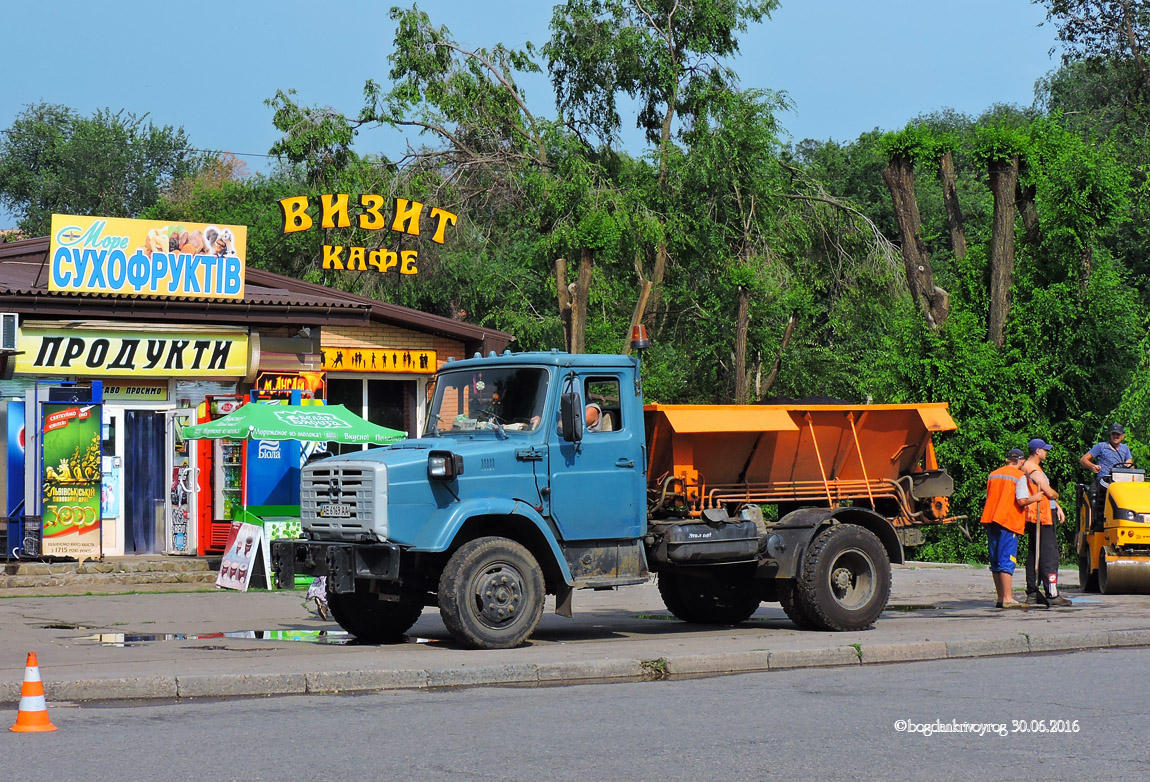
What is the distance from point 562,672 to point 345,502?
2.47m

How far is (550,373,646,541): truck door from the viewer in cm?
1157

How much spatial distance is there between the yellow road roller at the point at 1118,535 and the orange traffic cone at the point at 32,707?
41.9 feet

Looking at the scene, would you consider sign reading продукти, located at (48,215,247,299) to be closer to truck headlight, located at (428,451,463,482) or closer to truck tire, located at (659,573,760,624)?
truck tire, located at (659,573,760,624)

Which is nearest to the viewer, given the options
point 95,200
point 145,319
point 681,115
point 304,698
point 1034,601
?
point 304,698

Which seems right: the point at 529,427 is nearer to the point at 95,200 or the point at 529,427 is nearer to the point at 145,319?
the point at 145,319

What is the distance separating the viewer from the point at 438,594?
35.7ft

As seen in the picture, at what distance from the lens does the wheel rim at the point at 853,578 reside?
1267 centimetres

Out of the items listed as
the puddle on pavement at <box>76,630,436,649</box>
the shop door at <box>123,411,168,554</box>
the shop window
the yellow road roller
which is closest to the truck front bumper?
the puddle on pavement at <box>76,630,436,649</box>

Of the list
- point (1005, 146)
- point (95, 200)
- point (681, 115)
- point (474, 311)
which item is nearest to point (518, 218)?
point (681, 115)

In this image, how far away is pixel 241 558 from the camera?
17.3 metres

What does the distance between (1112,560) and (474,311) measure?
2579cm

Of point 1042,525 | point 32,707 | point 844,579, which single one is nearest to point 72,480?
point 844,579

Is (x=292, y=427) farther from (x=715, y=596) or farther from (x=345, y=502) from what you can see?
(x=715, y=596)

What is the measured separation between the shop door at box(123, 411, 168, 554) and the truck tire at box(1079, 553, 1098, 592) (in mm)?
13186
